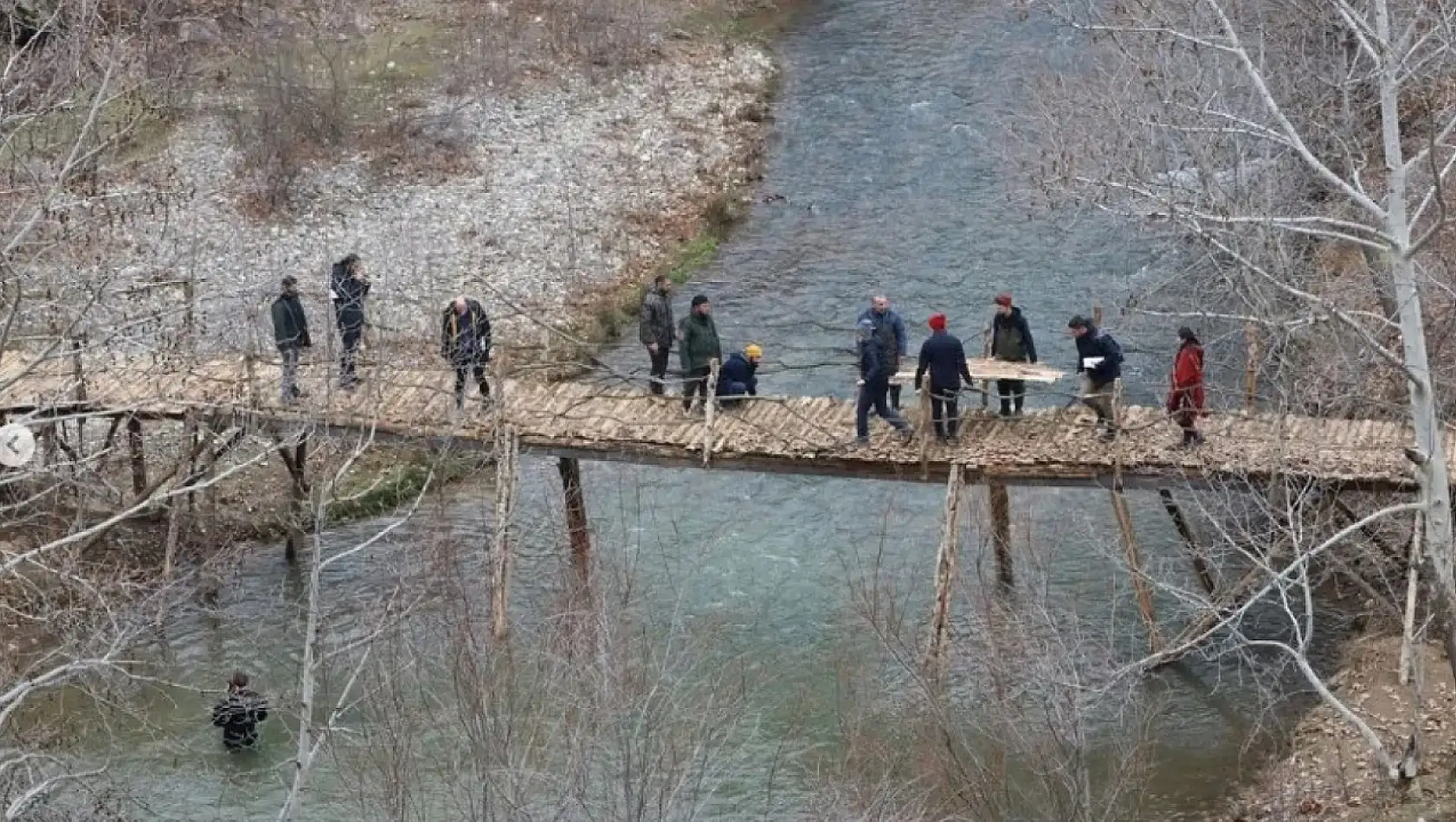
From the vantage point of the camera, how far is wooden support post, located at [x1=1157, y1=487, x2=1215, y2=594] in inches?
869

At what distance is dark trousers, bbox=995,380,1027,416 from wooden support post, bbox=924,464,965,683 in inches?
66.9

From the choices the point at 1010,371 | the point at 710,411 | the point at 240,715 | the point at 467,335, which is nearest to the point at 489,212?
the point at 467,335

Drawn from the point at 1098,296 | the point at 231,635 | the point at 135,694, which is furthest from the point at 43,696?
the point at 1098,296

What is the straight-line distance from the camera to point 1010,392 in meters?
22.7

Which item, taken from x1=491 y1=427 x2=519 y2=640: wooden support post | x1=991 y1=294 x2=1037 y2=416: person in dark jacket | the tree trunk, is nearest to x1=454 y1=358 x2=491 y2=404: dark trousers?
x1=491 y1=427 x2=519 y2=640: wooden support post

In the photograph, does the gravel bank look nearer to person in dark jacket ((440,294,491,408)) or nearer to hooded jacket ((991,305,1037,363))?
person in dark jacket ((440,294,491,408))

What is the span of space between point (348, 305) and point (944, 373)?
23.3 ft

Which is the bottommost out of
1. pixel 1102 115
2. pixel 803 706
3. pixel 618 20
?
pixel 803 706

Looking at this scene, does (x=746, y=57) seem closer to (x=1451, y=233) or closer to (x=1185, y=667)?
(x=1451, y=233)

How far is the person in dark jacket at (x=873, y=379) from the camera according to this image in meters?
20.9

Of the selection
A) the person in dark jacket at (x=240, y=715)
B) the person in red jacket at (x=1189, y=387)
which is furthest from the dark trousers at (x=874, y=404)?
the person in dark jacket at (x=240, y=715)

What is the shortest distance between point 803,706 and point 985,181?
50.1 feet

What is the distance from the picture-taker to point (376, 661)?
1834cm

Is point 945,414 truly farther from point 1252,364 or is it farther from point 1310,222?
point 1252,364
